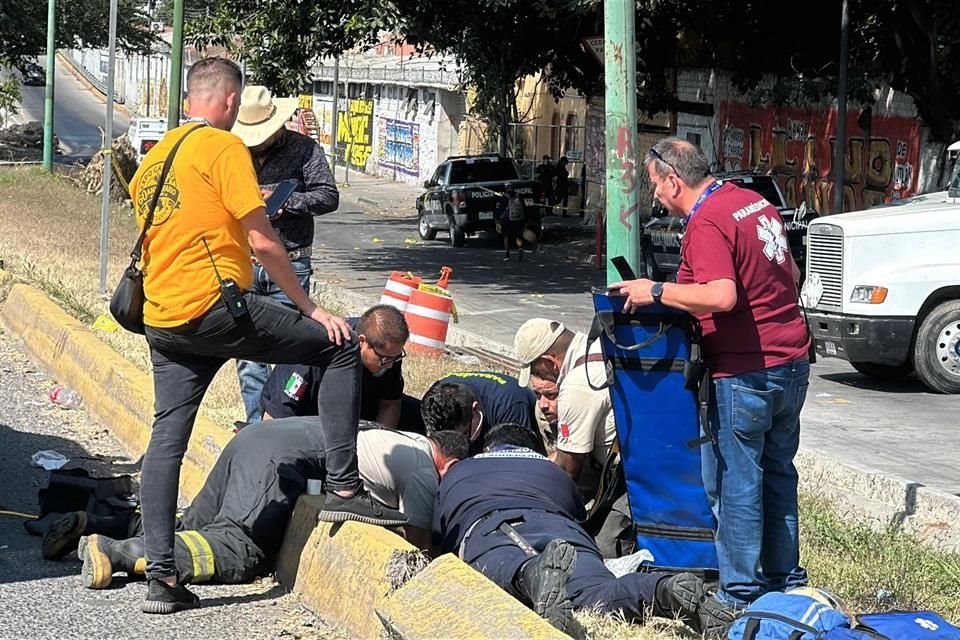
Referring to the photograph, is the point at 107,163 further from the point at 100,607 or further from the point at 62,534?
the point at 100,607

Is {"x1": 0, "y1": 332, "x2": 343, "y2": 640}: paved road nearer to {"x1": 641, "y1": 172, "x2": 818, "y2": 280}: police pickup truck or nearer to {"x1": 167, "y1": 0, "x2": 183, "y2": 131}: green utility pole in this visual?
{"x1": 167, "y1": 0, "x2": 183, "y2": 131}: green utility pole

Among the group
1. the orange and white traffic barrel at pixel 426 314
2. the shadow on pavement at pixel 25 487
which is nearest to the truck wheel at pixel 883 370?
the orange and white traffic barrel at pixel 426 314

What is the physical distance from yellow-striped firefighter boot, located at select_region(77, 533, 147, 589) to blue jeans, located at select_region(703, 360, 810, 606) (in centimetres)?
220

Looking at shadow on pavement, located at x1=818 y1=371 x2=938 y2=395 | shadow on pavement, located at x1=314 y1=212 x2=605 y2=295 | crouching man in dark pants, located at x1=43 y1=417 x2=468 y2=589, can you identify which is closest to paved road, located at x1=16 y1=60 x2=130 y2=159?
shadow on pavement, located at x1=314 y1=212 x2=605 y2=295

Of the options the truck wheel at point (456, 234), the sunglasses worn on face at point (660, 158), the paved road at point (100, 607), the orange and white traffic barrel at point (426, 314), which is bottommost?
the paved road at point (100, 607)

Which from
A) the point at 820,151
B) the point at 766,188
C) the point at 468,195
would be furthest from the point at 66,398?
the point at 468,195

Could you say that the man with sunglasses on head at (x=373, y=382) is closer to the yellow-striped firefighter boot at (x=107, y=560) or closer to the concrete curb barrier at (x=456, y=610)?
the yellow-striped firefighter boot at (x=107, y=560)

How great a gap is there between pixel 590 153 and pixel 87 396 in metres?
27.7

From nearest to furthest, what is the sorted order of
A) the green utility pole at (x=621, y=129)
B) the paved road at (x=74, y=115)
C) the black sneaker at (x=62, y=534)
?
the black sneaker at (x=62, y=534), the green utility pole at (x=621, y=129), the paved road at (x=74, y=115)

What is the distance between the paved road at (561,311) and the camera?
33.4 ft

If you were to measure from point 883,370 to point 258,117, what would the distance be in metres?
8.35

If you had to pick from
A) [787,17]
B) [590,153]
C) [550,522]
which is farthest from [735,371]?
[590,153]

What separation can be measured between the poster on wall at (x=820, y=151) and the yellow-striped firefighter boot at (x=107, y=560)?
1975cm

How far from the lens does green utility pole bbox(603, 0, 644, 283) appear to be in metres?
6.76
